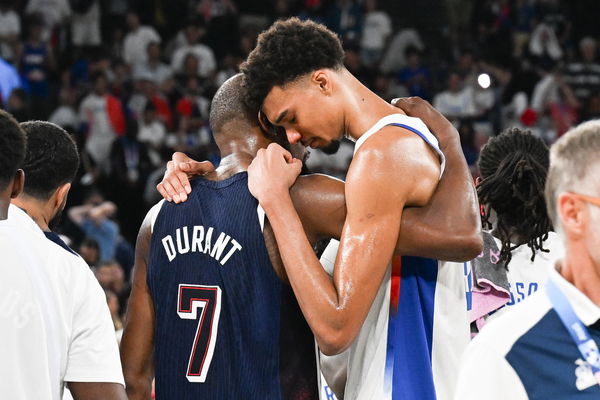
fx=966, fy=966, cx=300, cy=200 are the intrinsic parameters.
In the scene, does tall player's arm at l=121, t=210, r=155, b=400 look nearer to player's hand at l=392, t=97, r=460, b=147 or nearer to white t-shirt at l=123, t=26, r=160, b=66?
player's hand at l=392, t=97, r=460, b=147

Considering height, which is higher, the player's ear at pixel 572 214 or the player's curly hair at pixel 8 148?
the player's curly hair at pixel 8 148

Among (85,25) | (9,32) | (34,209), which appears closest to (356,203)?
(34,209)

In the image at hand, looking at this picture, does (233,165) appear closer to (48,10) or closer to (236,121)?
(236,121)

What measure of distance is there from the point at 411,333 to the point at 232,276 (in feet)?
2.04

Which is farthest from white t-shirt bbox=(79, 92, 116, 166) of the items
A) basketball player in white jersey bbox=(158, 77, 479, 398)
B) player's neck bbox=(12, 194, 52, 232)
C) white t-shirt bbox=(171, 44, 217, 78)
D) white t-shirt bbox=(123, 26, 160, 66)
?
basketball player in white jersey bbox=(158, 77, 479, 398)

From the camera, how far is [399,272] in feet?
10.6

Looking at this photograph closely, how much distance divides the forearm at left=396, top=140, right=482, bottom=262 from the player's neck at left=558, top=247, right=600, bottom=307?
2.81ft

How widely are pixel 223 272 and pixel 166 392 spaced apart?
18.5 inches

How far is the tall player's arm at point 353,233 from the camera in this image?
2914 mm

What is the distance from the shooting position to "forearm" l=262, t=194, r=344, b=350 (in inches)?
114

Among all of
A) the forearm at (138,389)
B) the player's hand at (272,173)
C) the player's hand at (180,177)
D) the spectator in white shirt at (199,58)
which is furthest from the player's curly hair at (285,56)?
the spectator in white shirt at (199,58)

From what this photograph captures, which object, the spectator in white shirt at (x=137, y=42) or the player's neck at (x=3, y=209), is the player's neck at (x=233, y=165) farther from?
the spectator in white shirt at (x=137, y=42)

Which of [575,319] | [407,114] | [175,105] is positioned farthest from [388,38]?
[575,319]

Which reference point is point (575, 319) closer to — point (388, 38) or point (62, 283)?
point (62, 283)
